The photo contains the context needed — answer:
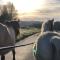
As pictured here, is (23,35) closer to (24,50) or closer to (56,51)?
(24,50)

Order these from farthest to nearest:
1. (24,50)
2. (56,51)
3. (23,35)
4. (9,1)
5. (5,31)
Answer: (9,1) < (23,35) < (24,50) < (5,31) < (56,51)

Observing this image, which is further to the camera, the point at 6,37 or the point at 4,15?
the point at 4,15

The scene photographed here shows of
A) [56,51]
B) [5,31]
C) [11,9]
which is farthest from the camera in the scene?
[11,9]

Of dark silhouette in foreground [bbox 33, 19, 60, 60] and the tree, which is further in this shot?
the tree

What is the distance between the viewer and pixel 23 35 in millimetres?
11609

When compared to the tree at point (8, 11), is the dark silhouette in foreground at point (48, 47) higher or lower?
higher

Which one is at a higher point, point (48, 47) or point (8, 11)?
point (48, 47)

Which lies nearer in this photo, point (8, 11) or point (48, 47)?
point (48, 47)

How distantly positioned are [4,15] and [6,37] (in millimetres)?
7356

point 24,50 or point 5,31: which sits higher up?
point 5,31

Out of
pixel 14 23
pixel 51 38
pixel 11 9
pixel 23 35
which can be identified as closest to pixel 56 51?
pixel 51 38

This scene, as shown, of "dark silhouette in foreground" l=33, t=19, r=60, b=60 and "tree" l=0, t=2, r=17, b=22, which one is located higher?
"dark silhouette in foreground" l=33, t=19, r=60, b=60

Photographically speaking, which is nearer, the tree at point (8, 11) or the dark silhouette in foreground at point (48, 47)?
the dark silhouette in foreground at point (48, 47)

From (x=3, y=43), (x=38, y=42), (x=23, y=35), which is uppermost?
(x=38, y=42)
